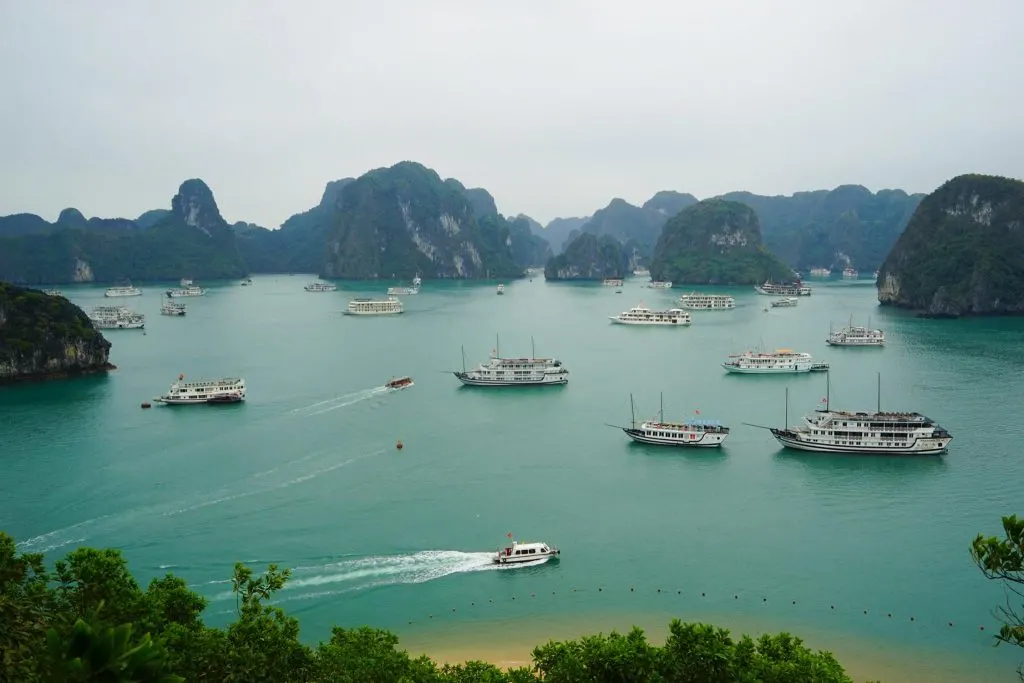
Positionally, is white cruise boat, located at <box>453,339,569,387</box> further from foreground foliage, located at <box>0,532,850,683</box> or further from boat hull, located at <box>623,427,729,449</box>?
foreground foliage, located at <box>0,532,850,683</box>

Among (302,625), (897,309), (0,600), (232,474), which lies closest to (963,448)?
(302,625)

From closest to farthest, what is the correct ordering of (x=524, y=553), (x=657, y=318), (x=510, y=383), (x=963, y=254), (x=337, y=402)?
(x=524, y=553)
(x=337, y=402)
(x=510, y=383)
(x=657, y=318)
(x=963, y=254)

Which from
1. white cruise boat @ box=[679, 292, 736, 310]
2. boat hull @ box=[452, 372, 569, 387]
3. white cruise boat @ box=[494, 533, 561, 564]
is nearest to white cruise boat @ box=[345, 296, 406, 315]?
white cruise boat @ box=[679, 292, 736, 310]

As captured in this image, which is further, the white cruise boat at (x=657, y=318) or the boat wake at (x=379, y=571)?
the white cruise boat at (x=657, y=318)

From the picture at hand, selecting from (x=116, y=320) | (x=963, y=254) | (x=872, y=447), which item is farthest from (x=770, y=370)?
(x=116, y=320)

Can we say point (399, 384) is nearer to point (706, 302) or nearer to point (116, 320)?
point (116, 320)

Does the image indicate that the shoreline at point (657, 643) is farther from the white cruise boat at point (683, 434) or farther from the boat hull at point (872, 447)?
the boat hull at point (872, 447)

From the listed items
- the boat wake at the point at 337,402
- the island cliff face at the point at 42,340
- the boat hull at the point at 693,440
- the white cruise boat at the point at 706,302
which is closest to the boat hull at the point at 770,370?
the boat hull at the point at 693,440
